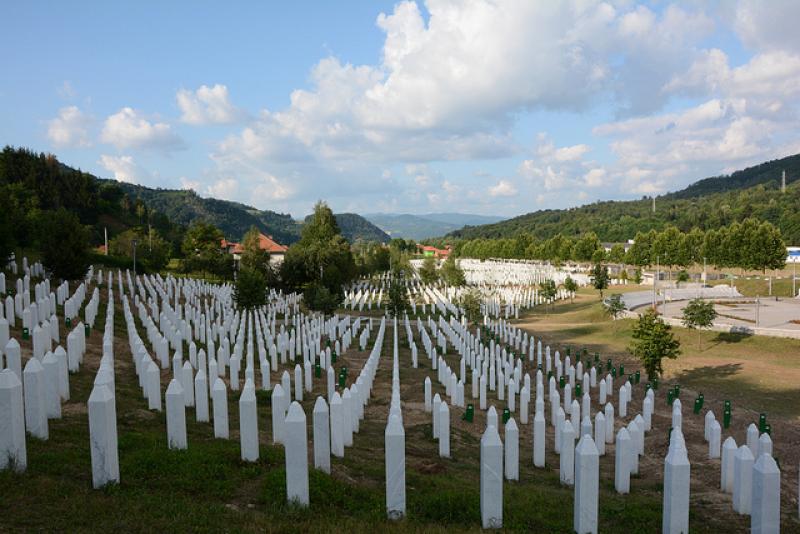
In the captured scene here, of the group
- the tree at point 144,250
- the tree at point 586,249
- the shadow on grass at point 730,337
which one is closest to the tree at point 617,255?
the tree at point 586,249

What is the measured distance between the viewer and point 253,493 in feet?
16.6

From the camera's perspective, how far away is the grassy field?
14.0ft

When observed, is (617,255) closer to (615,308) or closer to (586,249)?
(586,249)

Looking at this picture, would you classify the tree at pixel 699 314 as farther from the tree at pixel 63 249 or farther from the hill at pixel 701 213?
the hill at pixel 701 213

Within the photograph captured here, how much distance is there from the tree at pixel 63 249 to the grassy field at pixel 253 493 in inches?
813

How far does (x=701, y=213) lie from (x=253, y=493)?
435 feet

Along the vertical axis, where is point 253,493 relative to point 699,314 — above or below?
above

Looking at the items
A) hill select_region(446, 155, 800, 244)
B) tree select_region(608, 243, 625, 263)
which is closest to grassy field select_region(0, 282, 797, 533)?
tree select_region(608, 243, 625, 263)

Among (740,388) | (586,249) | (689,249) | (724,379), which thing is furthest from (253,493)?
(586,249)

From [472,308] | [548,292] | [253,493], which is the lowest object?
[548,292]

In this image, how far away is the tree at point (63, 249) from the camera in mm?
25859

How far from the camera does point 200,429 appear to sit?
778 centimetres

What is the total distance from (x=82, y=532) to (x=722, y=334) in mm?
30190

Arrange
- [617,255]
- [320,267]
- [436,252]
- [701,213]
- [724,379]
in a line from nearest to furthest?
1. [724,379]
2. [320,267]
3. [617,255]
4. [701,213]
5. [436,252]
